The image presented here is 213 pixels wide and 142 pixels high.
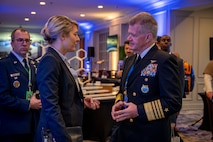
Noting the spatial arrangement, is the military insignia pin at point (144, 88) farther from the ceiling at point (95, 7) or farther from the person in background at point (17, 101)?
the ceiling at point (95, 7)

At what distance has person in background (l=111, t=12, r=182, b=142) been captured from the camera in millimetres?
1623

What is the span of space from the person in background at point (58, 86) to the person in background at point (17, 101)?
594 millimetres

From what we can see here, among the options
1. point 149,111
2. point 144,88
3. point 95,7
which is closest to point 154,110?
point 149,111

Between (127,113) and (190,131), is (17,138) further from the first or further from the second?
(190,131)

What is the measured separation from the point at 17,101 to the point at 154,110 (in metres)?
1.20

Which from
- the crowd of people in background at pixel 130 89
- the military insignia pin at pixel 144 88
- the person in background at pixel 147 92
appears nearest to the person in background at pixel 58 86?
the crowd of people in background at pixel 130 89

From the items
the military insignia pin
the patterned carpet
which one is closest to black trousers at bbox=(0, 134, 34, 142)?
the military insignia pin

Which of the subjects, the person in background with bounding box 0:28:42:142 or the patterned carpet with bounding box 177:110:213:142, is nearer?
the person in background with bounding box 0:28:42:142

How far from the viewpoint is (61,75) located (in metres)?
1.79

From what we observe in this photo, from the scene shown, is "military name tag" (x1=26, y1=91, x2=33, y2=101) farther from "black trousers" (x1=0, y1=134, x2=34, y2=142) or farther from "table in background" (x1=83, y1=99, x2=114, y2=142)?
"table in background" (x1=83, y1=99, x2=114, y2=142)

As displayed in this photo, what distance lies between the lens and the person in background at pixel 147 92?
1.62 metres

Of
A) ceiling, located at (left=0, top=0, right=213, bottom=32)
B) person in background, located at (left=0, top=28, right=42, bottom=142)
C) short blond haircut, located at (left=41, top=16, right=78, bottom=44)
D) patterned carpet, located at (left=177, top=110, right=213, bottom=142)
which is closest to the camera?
short blond haircut, located at (left=41, top=16, right=78, bottom=44)

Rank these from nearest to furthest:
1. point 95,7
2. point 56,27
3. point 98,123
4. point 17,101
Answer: point 56,27 → point 17,101 → point 98,123 → point 95,7

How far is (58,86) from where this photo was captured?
1767mm
